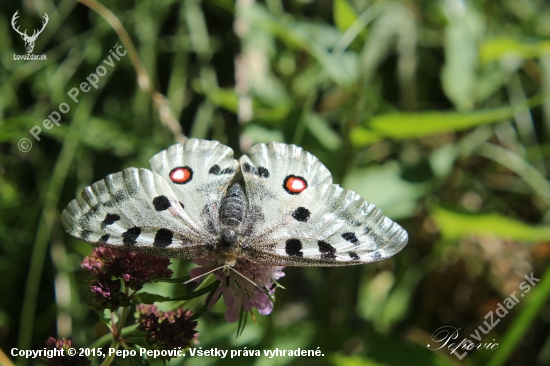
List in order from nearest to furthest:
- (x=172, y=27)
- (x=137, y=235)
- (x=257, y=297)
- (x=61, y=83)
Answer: (x=137, y=235) < (x=257, y=297) < (x=61, y=83) < (x=172, y=27)

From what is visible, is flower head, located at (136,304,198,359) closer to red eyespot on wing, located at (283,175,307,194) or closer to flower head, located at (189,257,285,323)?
flower head, located at (189,257,285,323)

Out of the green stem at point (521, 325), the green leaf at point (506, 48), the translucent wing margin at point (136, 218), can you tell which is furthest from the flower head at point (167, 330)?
the green leaf at point (506, 48)

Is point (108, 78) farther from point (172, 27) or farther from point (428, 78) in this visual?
point (428, 78)

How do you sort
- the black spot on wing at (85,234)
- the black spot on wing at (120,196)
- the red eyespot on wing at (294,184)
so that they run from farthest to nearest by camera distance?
the red eyespot on wing at (294,184), the black spot on wing at (120,196), the black spot on wing at (85,234)

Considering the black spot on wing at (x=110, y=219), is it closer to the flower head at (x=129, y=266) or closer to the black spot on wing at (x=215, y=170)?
the flower head at (x=129, y=266)

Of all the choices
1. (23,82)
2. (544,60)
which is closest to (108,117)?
(23,82)

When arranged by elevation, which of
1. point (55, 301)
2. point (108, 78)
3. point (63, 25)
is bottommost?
point (55, 301)

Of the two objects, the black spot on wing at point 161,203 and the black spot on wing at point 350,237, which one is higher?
the black spot on wing at point 161,203
